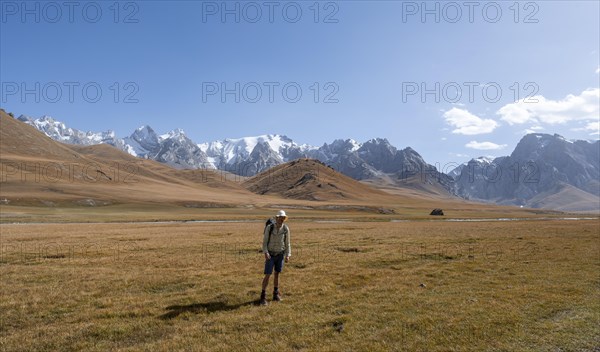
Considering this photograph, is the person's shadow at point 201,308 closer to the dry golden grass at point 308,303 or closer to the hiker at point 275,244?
the dry golden grass at point 308,303

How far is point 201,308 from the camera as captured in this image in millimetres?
15656

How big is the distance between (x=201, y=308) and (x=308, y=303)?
4471mm

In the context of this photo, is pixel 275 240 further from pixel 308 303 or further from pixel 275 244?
pixel 308 303

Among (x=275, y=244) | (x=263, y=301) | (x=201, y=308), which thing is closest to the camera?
(x=201, y=308)

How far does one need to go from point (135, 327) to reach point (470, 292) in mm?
14578

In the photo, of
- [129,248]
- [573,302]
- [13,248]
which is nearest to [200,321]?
[573,302]

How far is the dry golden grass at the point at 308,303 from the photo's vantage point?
1220cm

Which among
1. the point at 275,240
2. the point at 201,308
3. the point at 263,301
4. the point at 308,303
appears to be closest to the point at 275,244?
the point at 275,240

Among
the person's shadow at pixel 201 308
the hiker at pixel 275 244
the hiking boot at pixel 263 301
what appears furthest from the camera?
the hiker at pixel 275 244

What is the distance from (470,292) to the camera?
17.9m

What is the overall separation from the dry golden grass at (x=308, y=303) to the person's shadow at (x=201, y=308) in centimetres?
5

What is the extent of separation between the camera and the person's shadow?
15070 millimetres

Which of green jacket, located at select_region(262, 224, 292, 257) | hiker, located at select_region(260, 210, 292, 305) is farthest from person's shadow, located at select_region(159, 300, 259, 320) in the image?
green jacket, located at select_region(262, 224, 292, 257)

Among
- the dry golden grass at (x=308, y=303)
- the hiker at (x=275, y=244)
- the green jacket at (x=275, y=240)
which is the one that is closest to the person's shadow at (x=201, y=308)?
the dry golden grass at (x=308, y=303)
